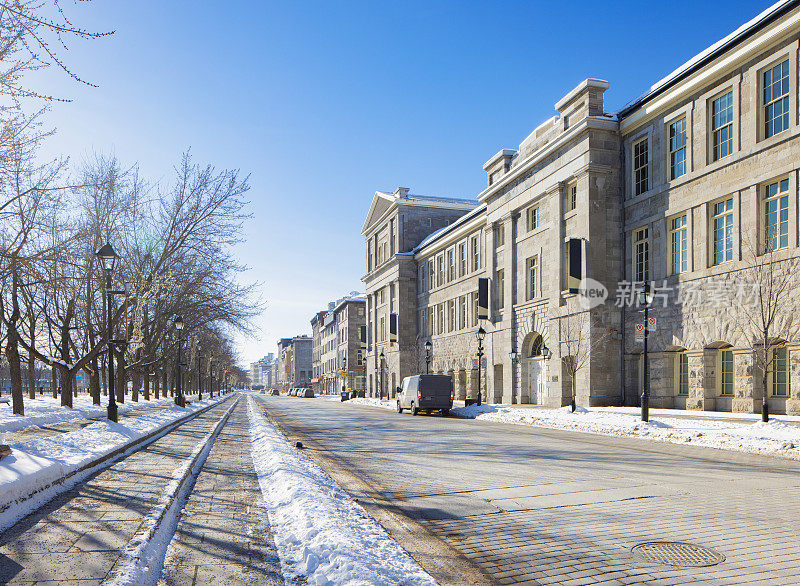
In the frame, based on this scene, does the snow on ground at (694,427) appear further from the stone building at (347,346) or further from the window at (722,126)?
the stone building at (347,346)

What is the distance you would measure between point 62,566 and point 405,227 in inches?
2442

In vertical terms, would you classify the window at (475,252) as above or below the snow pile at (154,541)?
above

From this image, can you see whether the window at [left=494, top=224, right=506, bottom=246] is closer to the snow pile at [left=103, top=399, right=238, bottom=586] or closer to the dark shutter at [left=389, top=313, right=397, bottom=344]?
the dark shutter at [left=389, top=313, right=397, bottom=344]

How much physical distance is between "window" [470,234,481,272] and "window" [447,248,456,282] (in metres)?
4.50

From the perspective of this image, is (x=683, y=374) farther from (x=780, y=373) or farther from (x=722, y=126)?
(x=722, y=126)

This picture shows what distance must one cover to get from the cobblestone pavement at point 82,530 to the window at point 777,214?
21307mm

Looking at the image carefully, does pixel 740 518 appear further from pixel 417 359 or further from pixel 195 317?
pixel 417 359

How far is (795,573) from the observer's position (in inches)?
195

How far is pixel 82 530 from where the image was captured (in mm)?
6020

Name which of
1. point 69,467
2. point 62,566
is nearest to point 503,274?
point 69,467

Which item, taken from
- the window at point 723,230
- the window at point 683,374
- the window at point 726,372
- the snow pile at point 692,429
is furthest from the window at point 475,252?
the window at point 726,372

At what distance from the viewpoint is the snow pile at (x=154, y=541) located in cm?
461

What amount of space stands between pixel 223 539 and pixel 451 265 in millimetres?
49155

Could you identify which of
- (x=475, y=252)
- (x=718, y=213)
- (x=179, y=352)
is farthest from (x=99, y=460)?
(x=475, y=252)
